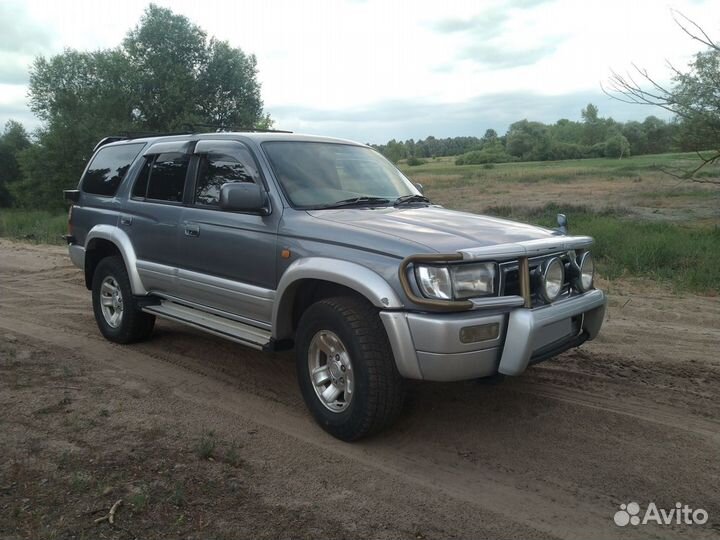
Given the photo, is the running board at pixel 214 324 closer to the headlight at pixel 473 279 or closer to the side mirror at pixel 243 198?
the side mirror at pixel 243 198

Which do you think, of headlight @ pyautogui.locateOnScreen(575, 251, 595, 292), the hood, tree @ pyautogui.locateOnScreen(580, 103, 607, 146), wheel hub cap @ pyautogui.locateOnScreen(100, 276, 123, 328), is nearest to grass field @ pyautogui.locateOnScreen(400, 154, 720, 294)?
headlight @ pyautogui.locateOnScreen(575, 251, 595, 292)

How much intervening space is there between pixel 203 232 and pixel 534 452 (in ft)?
9.43

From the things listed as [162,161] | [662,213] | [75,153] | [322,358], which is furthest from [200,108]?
[322,358]

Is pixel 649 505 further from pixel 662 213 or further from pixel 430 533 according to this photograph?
pixel 662 213

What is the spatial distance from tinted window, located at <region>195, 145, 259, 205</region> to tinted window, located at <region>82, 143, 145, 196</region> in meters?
1.25

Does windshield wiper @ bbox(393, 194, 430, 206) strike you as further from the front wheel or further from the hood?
the front wheel

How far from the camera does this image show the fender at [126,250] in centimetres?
559

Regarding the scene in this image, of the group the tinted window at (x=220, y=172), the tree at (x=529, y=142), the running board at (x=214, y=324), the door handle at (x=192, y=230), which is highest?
the tree at (x=529, y=142)

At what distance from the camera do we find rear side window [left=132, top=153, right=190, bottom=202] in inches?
207

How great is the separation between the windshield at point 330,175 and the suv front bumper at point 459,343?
1.37 m

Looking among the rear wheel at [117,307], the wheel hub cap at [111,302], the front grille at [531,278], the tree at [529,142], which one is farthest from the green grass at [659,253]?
the tree at [529,142]

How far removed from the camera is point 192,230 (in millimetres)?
4926

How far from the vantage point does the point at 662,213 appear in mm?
16500

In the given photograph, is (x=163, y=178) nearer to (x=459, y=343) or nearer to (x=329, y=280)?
(x=329, y=280)
